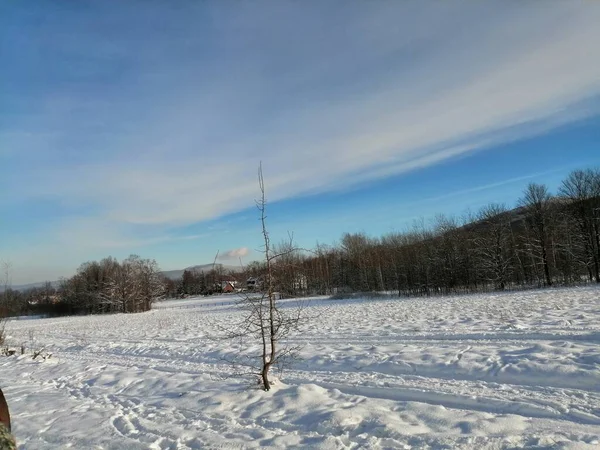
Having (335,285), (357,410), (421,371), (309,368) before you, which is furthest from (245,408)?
(335,285)

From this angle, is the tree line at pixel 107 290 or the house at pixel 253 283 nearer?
the house at pixel 253 283

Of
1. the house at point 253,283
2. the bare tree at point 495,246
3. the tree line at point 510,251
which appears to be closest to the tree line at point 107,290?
the tree line at point 510,251

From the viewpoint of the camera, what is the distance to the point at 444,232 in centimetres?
5569

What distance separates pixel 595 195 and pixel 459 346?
43.5 metres

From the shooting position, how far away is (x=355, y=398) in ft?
22.6

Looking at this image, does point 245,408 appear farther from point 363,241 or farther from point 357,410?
point 363,241

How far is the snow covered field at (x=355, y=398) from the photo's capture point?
530cm

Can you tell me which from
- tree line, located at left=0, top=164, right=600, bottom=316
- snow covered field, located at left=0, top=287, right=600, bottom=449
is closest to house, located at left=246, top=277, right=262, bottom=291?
snow covered field, located at left=0, top=287, right=600, bottom=449

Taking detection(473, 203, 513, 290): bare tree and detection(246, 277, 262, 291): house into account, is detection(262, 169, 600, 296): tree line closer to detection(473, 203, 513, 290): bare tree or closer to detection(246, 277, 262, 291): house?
detection(473, 203, 513, 290): bare tree

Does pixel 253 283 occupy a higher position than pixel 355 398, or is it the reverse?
pixel 253 283

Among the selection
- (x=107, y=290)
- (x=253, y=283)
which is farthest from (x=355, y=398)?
(x=107, y=290)

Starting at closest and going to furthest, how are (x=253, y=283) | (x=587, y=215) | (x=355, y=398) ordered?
(x=355, y=398)
(x=253, y=283)
(x=587, y=215)

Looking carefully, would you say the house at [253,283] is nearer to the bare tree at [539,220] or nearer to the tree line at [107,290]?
the bare tree at [539,220]

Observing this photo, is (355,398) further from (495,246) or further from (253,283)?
(495,246)
